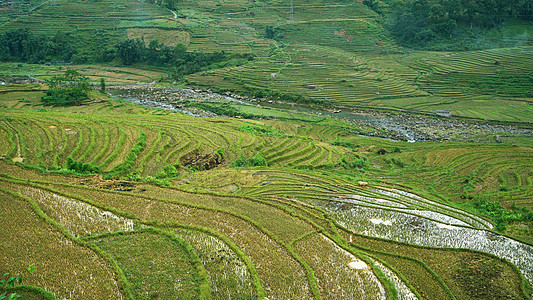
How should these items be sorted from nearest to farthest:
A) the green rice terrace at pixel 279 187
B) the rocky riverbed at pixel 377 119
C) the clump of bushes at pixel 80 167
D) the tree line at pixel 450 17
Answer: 1. the green rice terrace at pixel 279 187
2. the clump of bushes at pixel 80 167
3. the rocky riverbed at pixel 377 119
4. the tree line at pixel 450 17

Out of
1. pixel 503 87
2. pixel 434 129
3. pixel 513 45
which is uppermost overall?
pixel 513 45

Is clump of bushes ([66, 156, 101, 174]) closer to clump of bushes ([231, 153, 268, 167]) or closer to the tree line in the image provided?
clump of bushes ([231, 153, 268, 167])

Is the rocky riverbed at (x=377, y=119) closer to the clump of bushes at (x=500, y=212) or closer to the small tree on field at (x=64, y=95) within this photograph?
the small tree on field at (x=64, y=95)

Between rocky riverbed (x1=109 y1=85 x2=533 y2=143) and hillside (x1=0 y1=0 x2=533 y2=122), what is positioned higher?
hillside (x1=0 y1=0 x2=533 y2=122)

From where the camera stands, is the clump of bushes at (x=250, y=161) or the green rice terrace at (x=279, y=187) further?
the clump of bushes at (x=250, y=161)

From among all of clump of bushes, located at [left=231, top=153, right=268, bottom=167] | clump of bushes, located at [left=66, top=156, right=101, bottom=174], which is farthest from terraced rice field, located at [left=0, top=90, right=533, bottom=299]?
clump of bushes, located at [left=231, top=153, right=268, bottom=167]

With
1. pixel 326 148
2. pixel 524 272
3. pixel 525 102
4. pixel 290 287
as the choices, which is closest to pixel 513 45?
pixel 525 102

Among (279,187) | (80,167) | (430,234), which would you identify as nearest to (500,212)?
(430,234)

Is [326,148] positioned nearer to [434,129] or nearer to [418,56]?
[434,129]

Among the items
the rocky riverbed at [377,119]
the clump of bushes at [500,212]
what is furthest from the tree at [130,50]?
the clump of bushes at [500,212]
